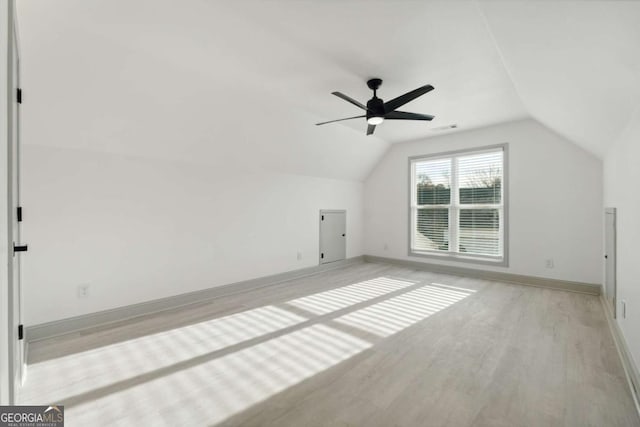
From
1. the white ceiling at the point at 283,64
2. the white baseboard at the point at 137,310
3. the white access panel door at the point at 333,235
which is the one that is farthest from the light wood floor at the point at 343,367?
the white access panel door at the point at 333,235

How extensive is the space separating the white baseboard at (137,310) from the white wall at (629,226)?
4228 millimetres

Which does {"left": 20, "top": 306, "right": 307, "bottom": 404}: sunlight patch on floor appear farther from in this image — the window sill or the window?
the window

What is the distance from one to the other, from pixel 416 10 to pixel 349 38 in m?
0.57

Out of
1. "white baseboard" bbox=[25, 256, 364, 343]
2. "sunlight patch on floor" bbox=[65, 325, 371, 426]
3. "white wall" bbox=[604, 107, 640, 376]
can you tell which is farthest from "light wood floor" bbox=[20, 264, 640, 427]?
"white wall" bbox=[604, 107, 640, 376]

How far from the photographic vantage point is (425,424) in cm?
168

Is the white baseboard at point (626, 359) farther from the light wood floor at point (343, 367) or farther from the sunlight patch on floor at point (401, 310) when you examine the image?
the sunlight patch on floor at point (401, 310)

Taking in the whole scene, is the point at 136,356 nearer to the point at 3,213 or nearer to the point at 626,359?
the point at 3,213

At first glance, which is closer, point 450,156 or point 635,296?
point 635,296

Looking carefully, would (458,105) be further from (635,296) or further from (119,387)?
(119,387)

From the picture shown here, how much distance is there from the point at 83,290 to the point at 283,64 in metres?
3.18

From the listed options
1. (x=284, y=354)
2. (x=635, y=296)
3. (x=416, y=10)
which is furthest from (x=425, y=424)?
(x=416, y=10)

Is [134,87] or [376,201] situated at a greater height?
[134,87]

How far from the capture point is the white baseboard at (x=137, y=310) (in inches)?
111

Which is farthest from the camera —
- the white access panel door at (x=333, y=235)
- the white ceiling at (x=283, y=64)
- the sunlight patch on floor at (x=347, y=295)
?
the white access panel door at (x=333, y=235)
